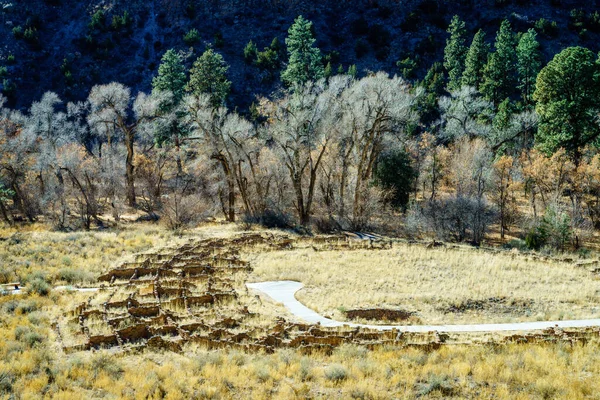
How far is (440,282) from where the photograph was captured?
67.8ft

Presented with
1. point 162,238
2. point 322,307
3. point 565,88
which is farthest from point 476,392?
point 565,88

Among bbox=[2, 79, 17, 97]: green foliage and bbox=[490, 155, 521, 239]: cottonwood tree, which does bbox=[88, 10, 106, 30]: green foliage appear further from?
bbox=[490, 155, 521, 239]: cottonwood tree

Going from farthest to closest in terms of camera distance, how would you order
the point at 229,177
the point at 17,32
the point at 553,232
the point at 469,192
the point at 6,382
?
the point at 17,32, the point at 229,177, the point at 469,192, the point at 553,232, the point at 6,382

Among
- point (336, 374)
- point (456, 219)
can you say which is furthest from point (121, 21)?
point (336, 374)

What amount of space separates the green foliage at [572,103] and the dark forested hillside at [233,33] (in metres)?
27.6

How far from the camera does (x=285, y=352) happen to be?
12688 mm

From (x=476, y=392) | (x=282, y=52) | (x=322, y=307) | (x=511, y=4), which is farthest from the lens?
(x=511, y=4)

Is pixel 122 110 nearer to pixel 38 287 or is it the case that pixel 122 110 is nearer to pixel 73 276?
pixel 73 276

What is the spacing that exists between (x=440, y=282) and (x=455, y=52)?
4804cm

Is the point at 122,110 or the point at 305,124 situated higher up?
the point at 122,110

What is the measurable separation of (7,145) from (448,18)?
192ft

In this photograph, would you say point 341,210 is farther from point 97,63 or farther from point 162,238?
point 97,63

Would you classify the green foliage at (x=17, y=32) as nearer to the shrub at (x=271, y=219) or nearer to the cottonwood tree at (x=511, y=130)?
the shrub at (x=271, y=219)

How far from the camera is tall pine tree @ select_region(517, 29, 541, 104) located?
179 feet
